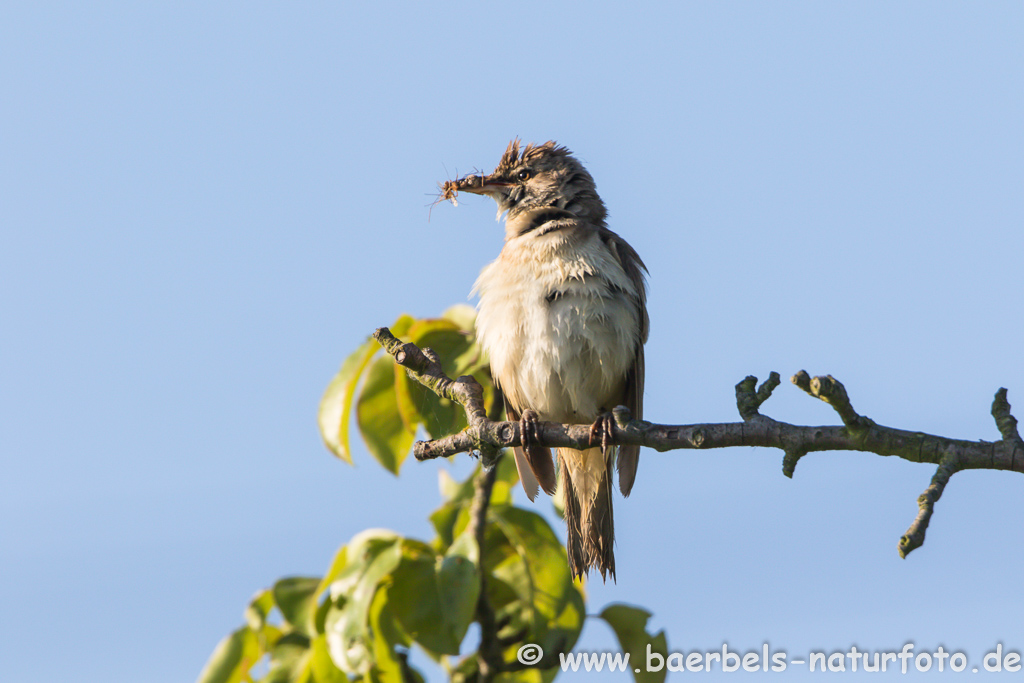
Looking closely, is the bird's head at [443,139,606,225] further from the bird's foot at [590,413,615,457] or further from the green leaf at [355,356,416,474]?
the bird's foot at [590,413,615,457]

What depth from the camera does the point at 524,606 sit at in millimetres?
4664

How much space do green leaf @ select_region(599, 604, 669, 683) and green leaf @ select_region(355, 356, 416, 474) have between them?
136 centimetres

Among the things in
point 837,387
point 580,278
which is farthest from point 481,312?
point 837,387

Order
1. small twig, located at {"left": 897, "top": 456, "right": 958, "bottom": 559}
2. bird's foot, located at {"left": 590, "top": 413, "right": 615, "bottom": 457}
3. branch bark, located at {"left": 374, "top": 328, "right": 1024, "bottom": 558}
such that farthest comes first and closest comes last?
bird's foot, located at {"left": 590, "top": 413, "right": 615, "bottom": 457} < branch bark, located at {"left": 374, "top": 328, "right": 1024, "bottom": 558} < small twig, located at {"left": 897, "top": 456, "right": 958, "bottom": 559}

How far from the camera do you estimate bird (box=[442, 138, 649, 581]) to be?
5.12m

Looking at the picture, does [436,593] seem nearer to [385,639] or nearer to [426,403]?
[385,639]

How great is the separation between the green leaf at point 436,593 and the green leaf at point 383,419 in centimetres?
52

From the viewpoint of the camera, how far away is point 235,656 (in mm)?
4773

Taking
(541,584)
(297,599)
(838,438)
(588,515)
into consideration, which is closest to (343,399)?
(297,599)

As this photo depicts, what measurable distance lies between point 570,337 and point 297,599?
A: 2.00 meters

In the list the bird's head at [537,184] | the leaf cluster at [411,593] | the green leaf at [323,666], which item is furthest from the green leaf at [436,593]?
the bird's head at [537,184]

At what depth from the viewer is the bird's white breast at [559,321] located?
16.8ft

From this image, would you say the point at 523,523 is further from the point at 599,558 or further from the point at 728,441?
the point at 728,441

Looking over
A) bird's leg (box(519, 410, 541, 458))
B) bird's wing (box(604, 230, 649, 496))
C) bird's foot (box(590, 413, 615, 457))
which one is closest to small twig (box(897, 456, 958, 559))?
bird's foot (box(590, 413, 615, 457))
